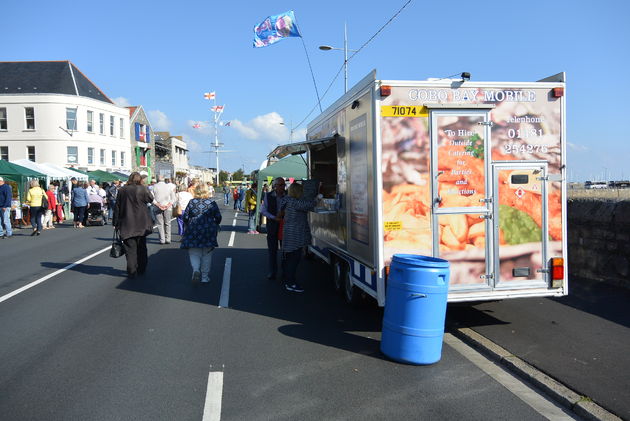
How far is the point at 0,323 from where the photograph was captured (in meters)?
6.23

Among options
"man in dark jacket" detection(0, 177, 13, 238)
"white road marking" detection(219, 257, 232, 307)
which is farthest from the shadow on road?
"man in dark jacket" detection(0, 177, 13, 238)

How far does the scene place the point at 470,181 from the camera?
566 cm

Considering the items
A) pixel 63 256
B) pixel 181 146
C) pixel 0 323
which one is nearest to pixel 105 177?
pixel 63 256

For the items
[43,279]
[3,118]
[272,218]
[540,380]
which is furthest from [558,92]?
[3,118]

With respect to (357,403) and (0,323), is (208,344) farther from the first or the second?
(0,323)

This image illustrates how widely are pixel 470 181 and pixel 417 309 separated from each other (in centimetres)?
170

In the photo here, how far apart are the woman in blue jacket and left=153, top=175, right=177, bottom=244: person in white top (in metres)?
6.35

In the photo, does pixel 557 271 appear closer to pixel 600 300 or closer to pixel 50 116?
pixel 600 300

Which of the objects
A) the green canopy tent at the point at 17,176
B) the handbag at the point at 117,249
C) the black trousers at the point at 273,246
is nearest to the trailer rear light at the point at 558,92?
the black trousers at the point at 273,246

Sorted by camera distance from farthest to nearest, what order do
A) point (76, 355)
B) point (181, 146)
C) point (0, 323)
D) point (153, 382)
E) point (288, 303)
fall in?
point (181, 146) < point (288, 303) < point (0, 323) < point (76, 355) < point (153, 382)

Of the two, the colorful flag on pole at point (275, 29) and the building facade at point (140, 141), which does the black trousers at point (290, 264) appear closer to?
the colorful flag on pole at point (275, 29)

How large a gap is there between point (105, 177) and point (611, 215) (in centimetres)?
3203

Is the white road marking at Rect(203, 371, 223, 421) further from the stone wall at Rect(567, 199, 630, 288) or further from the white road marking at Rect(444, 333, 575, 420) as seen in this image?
the stone wall at Rect(567, 199, 630, 288)

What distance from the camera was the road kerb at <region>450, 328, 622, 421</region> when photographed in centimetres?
381
